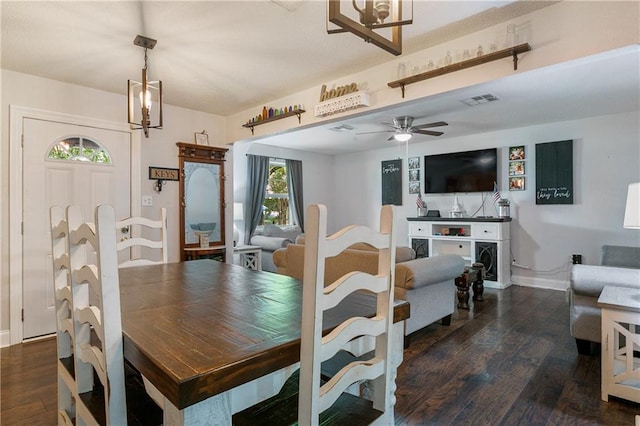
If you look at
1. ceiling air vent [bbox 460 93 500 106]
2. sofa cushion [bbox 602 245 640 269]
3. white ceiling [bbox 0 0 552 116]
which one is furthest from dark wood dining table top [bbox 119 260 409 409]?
sofa cushion [bbox 602 245 640 269]

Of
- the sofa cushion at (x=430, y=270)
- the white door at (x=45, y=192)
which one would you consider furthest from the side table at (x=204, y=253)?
the sofa cushion at (x=430, y=270)

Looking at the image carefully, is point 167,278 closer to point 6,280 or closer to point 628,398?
point 6,280

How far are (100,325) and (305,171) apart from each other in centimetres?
632

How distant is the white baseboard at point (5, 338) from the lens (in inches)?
120

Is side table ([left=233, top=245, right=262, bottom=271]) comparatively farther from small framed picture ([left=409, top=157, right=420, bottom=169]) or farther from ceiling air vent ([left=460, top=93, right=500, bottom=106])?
ceiling air vent ([left=460, top=93, right=500, bottom=106])

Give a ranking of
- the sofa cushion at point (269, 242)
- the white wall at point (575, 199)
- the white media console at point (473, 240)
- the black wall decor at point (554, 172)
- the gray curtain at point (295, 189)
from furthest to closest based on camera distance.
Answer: the gray curtain at point (295, 189) → the sofa cushion at point (269, 242) → the white media console at point (473, 240) → the black wall decor at point (554, 172) → the white wall at point (575, 199)

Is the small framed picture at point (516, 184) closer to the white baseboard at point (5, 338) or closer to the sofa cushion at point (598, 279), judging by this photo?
the sofa cushion at point (598, 279)

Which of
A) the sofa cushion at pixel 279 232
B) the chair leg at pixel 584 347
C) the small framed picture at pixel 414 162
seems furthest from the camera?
the small framed picture at pixel 414 162

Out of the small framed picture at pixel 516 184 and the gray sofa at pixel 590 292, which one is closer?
the gray sofa at pixel 590 292

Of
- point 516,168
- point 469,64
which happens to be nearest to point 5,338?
point 469,64

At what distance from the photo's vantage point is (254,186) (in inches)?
249

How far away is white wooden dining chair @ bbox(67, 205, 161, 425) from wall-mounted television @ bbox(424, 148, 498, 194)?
5592 mm

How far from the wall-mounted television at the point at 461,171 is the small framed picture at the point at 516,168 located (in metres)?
0.21

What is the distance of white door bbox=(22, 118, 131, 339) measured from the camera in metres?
3.16
